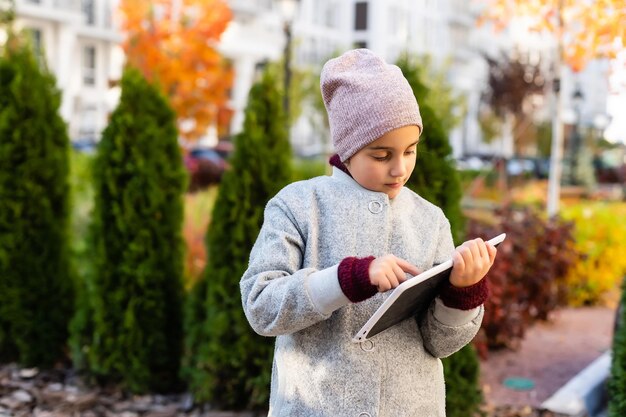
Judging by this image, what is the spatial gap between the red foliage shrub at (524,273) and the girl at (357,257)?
3.71 m

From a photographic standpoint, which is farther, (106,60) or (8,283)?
(106,60)

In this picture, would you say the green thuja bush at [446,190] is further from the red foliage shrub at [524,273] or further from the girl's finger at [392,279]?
the girl's finger at [392,279]

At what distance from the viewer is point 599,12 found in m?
6.23

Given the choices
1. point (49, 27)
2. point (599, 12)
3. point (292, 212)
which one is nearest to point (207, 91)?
point (49, 27)

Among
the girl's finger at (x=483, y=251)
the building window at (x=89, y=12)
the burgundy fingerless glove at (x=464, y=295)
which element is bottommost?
the burgundy fingerless glove at (x=464, y=295)

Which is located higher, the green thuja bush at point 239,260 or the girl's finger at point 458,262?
the girl's finger at point 458,262

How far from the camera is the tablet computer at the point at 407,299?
1.80 meters

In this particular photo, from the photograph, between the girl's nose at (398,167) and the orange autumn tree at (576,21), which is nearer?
the girl's nose at (398,167)

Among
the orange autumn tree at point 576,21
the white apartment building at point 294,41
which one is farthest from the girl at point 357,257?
the white apartment building at point 294,41

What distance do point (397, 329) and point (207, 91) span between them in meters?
21.5

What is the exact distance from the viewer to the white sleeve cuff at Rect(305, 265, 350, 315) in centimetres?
186

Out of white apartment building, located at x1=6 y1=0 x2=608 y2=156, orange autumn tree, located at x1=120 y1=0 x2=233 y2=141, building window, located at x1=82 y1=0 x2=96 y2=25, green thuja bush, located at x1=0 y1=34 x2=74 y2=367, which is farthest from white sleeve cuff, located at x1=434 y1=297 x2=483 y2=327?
building window, located at x1=82 y1=0 x2=96 y2=25

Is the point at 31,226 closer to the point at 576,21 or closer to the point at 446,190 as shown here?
the point at 446,190

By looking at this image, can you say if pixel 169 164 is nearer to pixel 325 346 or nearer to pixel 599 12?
pixel 325 346
